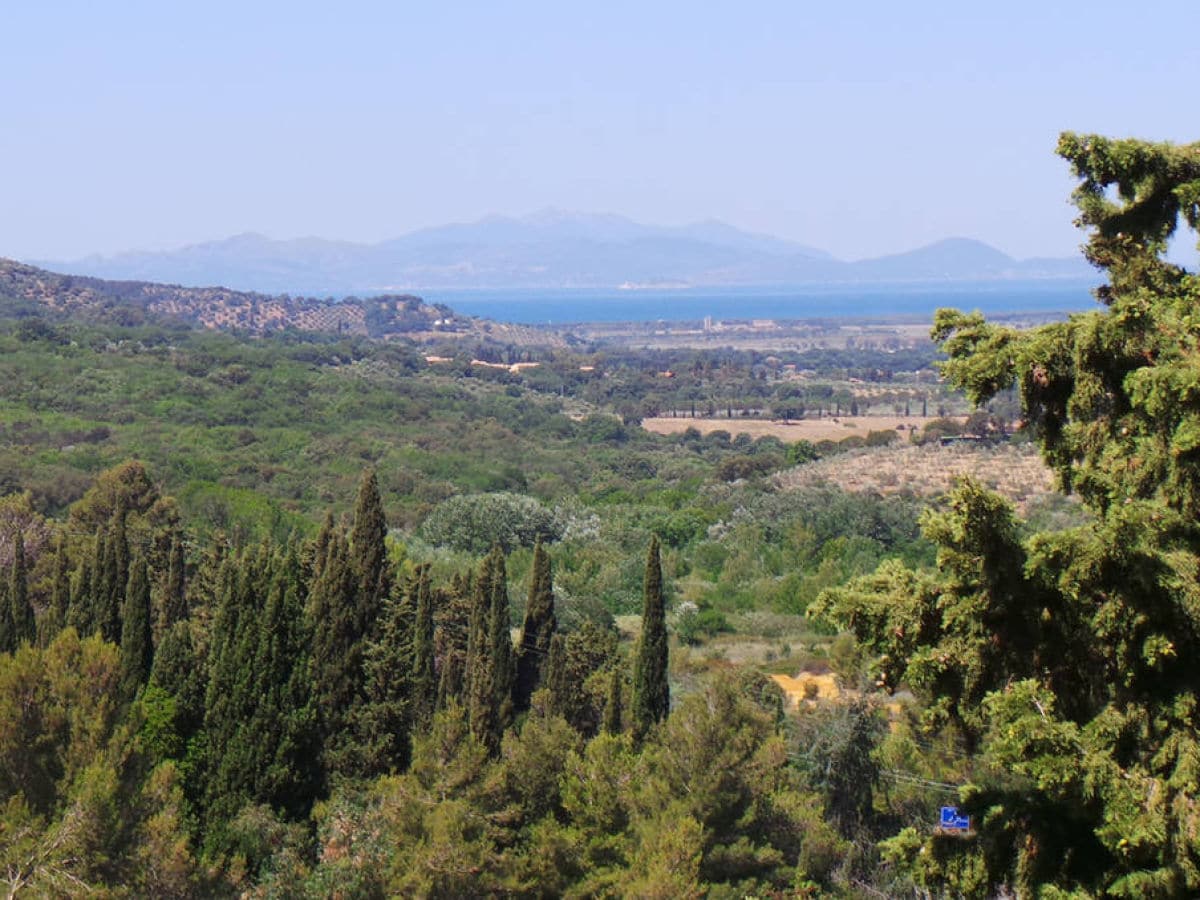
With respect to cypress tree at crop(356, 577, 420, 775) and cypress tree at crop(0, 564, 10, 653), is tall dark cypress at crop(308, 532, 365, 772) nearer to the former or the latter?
cypress tree at crop(356, 577, 420, 775)

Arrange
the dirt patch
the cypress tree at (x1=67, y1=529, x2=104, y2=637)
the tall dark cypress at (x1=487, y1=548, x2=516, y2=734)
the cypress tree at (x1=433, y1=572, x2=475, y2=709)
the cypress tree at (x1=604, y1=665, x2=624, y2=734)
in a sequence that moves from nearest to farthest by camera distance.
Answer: the cypress tree at (x1=604, y1=665, x2=624, y2=734) → the tall dark cypress at (x1=487, y1=548, x2=516, y2=734) → the cypress tree at (x1=67, y1=529, x2=104, y2=637) → the cypress tree at (x1=433, y1=572, x2=475, y2=709) → the dirt patch

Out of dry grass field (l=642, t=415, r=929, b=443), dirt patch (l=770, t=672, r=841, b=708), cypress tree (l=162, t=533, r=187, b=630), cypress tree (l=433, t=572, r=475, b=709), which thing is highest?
cypress tree (l=162, t=533, r=187, b=630)

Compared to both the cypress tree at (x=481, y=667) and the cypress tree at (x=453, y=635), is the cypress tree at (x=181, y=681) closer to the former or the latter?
the cypress tree at (x=481, y=667)

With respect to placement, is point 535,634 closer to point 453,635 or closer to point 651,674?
point 453,635

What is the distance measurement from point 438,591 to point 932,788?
13579mm

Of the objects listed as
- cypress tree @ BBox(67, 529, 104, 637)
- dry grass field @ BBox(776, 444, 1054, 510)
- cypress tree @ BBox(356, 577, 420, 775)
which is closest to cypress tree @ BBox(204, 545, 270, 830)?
cypress tree @ BBox(356, 577, 420, 775)

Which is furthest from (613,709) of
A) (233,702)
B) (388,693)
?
(233,702)

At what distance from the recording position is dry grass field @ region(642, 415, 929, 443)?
9200 cm

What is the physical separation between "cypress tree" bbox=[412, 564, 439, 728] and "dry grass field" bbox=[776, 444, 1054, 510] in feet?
106

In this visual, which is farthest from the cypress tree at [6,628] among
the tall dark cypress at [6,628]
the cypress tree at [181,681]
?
the cypress tree at [181,681]

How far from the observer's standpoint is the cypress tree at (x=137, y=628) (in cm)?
2420

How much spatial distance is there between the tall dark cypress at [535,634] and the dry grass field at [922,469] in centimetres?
2899

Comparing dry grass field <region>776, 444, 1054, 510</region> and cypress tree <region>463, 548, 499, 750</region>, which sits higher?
cypress tree <region>463, 548, 499, 750</region>

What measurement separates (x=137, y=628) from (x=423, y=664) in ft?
15.9
